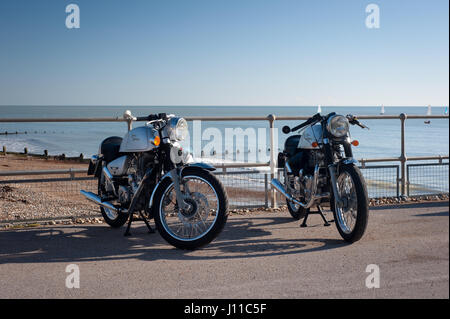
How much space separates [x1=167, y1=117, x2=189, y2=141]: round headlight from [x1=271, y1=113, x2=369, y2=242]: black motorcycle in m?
1.38

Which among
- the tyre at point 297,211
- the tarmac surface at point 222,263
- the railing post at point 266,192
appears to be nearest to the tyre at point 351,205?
the tarmac surface at point 222,263

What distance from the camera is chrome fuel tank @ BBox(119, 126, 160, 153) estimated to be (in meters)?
4.92

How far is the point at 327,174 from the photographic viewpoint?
16.8ft

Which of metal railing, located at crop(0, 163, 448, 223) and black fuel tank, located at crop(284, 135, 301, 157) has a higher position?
black fuel tank, located at crop(284, 135, 301, 157)

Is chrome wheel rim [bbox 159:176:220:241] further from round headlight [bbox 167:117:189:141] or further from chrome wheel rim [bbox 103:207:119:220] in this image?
chrome wheel rim [bbox 103:207:119:220]

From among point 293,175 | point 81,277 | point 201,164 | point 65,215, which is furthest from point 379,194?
point 81,277

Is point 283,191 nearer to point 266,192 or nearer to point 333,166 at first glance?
point 333,166

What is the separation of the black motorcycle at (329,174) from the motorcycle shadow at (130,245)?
0.28m

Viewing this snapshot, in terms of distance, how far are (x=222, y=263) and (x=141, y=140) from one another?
163 centimetres

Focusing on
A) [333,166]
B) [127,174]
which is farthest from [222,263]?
[127,174]

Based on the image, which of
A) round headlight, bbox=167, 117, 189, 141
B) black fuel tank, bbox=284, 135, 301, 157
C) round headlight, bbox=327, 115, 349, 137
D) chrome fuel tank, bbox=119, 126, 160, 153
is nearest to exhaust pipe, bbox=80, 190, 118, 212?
chrome fuel tank, bbox=119, 126, 160, 153

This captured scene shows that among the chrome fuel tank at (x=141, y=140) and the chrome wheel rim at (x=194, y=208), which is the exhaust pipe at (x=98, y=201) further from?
the chrome wheel rim at (x=194, y=208)
